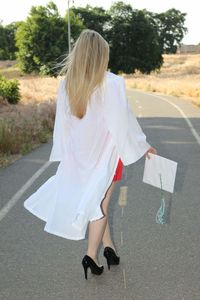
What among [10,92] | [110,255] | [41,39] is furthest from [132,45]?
[110,255]

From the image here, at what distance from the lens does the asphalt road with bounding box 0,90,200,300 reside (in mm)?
4094

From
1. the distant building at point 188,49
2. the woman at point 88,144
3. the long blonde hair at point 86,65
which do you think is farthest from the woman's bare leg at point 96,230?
the distant building at point 188,49

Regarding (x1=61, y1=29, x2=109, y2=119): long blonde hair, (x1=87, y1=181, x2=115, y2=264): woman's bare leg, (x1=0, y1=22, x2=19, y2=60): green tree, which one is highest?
(x1=61, y1=29, x2=109, y2=119): long blonde hair

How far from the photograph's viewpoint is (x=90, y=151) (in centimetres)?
402

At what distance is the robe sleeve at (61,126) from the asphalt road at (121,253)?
64cm

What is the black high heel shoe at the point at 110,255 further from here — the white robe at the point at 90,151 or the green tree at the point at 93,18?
the green tree at the point at 93,18

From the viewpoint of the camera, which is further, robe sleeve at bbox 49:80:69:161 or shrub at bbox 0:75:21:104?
shrub at bbox 0:75:21:104

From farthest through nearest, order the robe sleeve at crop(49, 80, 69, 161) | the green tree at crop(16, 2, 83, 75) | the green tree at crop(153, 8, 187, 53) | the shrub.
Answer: the green tree at crop(153, 8, 187, 53)
the green tree at crop(16, 2, 83, 75)
the shrub
the robe sleeve at crop(49, 80, 69, 161)

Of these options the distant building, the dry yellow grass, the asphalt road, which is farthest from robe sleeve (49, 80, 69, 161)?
the distant building

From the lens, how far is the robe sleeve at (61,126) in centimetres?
402

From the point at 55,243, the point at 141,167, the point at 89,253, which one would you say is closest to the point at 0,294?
the point at 89,253

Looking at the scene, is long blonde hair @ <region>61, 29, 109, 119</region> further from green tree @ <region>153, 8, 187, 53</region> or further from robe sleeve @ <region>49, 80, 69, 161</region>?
green tree @ <region>153, 8, 187, 53</region>

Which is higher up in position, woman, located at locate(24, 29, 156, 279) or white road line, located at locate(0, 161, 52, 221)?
woman, located at locate(24, 29, 156, 279)

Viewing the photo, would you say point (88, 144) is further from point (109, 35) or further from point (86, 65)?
point (109, 35)
